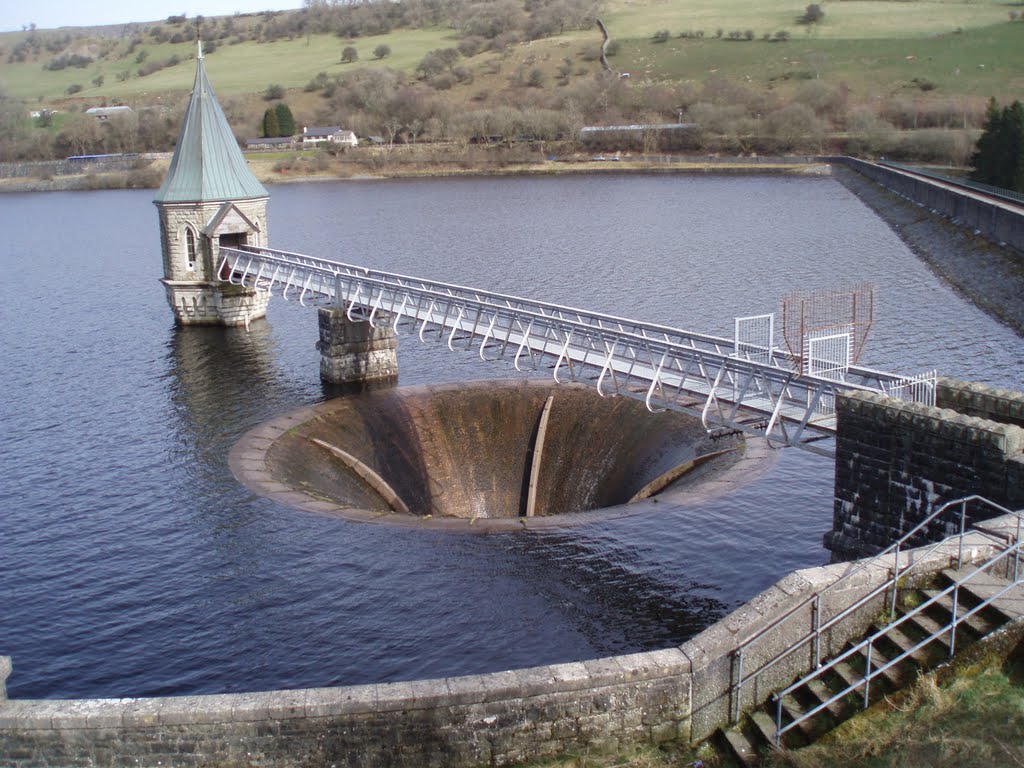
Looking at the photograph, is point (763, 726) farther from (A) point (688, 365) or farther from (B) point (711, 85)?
(B) point (711, 85)

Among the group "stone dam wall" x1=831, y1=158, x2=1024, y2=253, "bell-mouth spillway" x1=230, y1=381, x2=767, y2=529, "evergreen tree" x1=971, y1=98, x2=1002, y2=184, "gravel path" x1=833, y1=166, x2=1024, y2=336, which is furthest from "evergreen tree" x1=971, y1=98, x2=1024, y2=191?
"bell-mouth spillway" x1=230, y1=381, x2=767, y2=529

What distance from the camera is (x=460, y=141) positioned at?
488 ft

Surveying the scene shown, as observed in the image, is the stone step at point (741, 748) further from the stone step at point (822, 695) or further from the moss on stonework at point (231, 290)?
the moss on stonework at point (231, 290)

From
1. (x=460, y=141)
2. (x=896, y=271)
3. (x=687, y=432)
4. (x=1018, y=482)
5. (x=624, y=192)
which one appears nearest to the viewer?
(x=1018, y=482)

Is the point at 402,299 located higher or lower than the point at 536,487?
higher

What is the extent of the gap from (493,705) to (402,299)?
24.9 m

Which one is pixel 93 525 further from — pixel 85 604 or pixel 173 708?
pixel 173 708

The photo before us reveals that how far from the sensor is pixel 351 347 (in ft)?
135

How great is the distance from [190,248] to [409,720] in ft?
139

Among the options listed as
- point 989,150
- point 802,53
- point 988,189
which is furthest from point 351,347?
point 802,53

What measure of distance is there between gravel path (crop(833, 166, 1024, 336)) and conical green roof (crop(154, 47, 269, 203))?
3451 cm

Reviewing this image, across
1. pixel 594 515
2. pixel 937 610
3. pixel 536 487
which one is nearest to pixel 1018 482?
pixel 937 610

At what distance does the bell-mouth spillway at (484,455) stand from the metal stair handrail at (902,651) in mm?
12112

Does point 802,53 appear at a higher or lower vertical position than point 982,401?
higher
